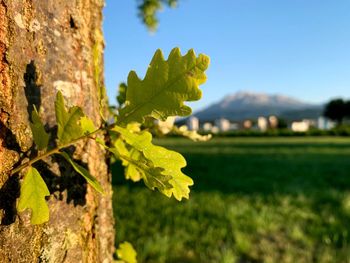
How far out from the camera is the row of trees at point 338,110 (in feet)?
230

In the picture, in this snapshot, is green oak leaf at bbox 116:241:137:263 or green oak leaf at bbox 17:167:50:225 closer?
green oak leaf at bbox 17:167:50:225

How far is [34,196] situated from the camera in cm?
79

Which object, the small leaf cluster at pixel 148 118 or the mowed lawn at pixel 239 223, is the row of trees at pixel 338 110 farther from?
the small leaf cluster at pixel 148 118

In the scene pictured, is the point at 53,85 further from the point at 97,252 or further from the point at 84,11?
the point at 97,252

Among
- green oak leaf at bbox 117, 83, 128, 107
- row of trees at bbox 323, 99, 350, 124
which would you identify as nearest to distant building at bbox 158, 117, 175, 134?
green oak leaf at bbox 117, 83, 128, 107

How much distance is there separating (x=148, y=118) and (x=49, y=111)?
0.23 meters

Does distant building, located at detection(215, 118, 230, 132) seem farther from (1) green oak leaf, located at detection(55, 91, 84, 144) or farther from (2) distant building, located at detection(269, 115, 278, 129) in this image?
(1) green oak leaf, located at detection(55, 91, 84, 144)

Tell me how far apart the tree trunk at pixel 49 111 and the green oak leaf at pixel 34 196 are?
0.21 ft

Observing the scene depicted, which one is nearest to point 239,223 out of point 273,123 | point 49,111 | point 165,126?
point 165,126

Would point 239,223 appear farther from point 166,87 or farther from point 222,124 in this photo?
point 222,124

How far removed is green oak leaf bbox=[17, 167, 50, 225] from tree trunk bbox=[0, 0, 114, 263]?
65mm

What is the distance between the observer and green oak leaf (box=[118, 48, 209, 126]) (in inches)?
29.6

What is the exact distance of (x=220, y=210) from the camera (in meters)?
6.47

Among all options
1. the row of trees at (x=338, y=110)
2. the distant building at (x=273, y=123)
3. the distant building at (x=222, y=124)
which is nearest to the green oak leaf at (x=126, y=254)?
the distant building at (x=273, y=123)
